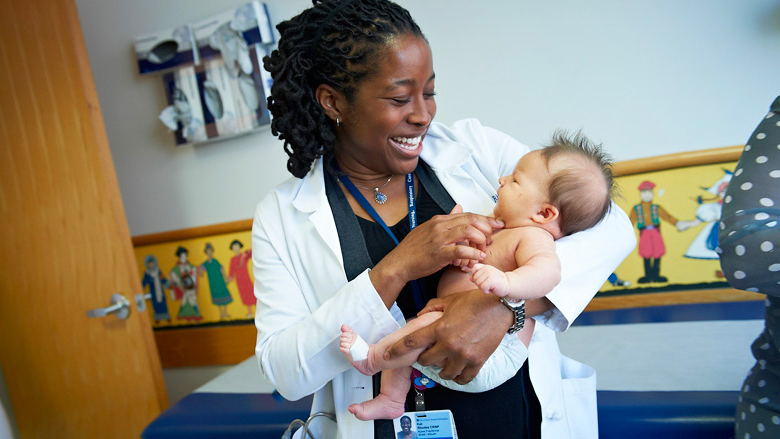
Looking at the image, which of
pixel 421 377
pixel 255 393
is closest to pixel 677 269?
pixel 421 377

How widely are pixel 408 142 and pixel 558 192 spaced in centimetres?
45

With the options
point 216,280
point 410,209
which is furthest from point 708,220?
point 216,280

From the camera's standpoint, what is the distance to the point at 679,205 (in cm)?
246

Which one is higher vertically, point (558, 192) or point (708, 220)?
point (558, 192)

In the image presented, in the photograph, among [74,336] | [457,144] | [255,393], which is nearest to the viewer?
[457,144]

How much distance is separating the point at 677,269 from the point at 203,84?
8.78 feet

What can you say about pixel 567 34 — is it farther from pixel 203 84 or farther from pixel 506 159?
pixel 203 84

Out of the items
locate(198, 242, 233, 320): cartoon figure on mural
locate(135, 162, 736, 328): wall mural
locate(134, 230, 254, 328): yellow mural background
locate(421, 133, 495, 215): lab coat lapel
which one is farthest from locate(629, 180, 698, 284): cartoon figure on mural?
locate(198, 242, 233, 320): cartoon figure on mural

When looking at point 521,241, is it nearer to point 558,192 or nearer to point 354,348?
point 558,192

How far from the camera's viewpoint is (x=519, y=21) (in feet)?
8.45

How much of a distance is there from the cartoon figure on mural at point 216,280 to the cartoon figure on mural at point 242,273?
3.1 inches

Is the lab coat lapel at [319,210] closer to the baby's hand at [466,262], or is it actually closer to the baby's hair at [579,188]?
the baby's hand at [466,262]

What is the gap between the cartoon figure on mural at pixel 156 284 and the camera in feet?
11.2

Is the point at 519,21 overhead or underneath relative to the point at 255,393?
overhead
